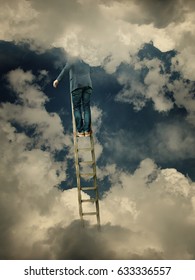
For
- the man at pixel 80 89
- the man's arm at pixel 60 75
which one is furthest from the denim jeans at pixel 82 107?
the man's arm at pixel 60 75

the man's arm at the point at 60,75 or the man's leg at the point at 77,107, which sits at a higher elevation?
the man's arm at the point at 60,75

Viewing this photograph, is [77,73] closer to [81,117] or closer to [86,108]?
[86,108]

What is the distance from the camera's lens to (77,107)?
195 inches

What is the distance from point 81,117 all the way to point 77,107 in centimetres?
15

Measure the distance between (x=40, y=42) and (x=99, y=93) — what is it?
3.51ft

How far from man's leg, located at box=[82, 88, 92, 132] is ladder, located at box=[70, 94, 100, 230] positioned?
0.45 feet

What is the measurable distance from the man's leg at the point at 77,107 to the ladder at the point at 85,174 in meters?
0.06

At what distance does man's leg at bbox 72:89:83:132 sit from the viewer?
4.93 metres

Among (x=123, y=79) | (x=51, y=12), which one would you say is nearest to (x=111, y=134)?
(x=123, y=79)

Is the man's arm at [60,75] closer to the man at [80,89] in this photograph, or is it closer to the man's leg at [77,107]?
the man at [80,89]

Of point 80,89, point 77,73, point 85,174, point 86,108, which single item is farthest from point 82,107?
point 85,174

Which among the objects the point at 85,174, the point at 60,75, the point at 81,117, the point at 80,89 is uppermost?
the point at 60,75

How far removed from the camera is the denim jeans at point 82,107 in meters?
4.92
